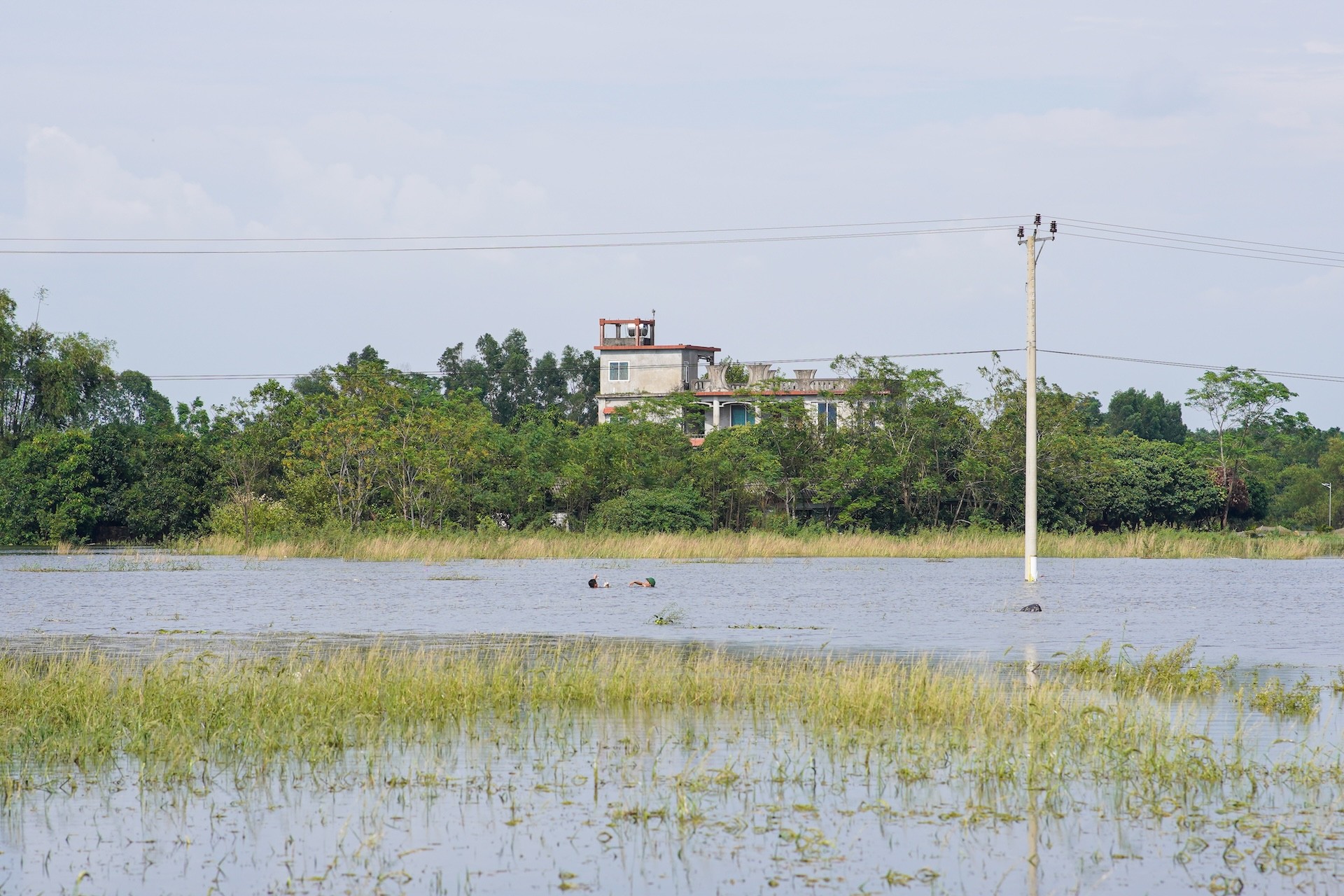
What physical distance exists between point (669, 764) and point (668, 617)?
1535 cm

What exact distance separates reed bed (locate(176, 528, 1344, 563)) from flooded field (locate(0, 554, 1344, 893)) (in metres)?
30.3

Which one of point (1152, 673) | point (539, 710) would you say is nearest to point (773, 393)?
point (1152, 673)

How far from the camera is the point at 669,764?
12.3 m

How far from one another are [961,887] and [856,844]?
3.70 ft

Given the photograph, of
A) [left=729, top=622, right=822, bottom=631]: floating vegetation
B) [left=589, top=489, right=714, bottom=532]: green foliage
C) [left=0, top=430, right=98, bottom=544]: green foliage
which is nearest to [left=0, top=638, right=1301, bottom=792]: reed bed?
[left=729, top=622, right=822, bottom=631]: floating vegetation

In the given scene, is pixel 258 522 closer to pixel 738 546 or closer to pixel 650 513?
pixel 650 513

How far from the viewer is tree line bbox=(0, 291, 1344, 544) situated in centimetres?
6625

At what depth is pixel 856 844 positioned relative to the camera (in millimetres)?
9758

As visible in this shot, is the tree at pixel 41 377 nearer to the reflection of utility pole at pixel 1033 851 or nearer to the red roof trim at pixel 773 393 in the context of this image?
the red roof trim at pixel 773 393

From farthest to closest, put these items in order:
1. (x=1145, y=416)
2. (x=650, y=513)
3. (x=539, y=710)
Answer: (x=1145, y=416)
(x=650, y=513)
(x=539, y=710)

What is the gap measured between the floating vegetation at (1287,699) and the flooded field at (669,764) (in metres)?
0.05

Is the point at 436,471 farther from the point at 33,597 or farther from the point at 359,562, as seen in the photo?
the point at 33,597

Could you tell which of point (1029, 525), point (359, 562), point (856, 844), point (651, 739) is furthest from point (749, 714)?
point (359, 562)

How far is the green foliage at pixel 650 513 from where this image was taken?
68.1 m
